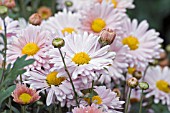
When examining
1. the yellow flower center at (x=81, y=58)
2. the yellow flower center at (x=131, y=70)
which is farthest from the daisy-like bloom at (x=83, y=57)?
the yellow flower center at (x=131, y=70)

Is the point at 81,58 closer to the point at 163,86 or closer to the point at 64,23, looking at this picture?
the point at 64,23

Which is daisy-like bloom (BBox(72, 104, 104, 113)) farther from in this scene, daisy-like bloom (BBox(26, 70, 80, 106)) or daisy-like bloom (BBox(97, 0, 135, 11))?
daisy-like bloom (BBox(97, 0, 135, 11))

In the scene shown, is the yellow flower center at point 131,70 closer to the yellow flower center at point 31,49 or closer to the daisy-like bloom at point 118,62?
the daisy-like bloom at point 118,62

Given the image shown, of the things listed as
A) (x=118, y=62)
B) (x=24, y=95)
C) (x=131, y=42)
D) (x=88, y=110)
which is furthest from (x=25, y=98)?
(x=131, y=42)

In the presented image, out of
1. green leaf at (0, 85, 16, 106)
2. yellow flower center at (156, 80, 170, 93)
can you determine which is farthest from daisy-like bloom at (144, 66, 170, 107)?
green leaf at (0, 85, 16, 106)

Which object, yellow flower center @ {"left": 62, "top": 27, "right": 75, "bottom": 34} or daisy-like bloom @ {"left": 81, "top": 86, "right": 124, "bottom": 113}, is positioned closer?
daisy-like bloom @ {"left": 81, "top": 86, "right": 124, "bottom": 113}

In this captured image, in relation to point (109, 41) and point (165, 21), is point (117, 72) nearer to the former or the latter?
point (109, 41)
